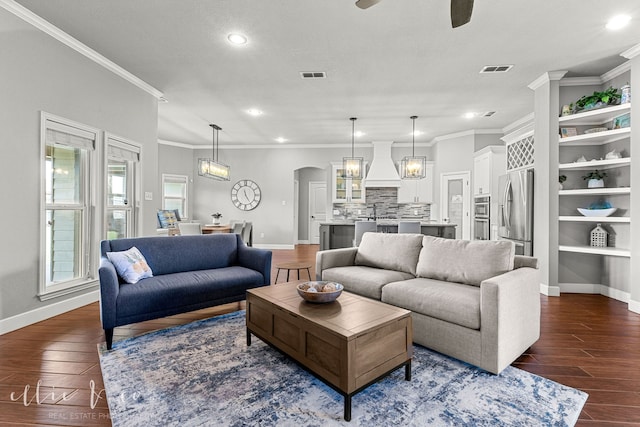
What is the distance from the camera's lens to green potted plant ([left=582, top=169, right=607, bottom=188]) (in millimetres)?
3883

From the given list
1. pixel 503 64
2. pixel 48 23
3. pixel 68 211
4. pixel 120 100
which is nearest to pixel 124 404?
pixel 68 211

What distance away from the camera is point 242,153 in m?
8.59

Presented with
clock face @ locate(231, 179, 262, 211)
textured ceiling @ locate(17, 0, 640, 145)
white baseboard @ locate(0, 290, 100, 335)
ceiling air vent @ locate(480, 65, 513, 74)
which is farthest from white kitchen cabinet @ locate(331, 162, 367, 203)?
white baseboard @ locate(0, 290, 100, 335)

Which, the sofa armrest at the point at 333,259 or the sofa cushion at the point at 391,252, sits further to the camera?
the sofa armrest at the point at 333,259

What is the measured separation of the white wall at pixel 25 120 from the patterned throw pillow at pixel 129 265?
98cm

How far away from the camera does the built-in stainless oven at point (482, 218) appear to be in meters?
6.02

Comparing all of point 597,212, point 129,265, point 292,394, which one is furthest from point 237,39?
point 597,212

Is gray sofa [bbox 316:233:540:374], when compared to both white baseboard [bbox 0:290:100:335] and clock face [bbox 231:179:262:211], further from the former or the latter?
clock face [bbox 231:179:262:211]

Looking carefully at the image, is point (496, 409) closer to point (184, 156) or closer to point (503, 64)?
point (503, 64)

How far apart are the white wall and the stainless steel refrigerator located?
585 cm

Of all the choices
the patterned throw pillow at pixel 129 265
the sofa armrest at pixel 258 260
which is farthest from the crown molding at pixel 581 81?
the patterned throw pillow at pixel 129 265

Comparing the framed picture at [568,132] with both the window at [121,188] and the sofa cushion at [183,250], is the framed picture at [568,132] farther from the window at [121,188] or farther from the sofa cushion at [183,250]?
the window at [121,188]

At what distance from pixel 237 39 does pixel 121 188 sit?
267cm

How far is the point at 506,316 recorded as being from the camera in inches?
78.1
